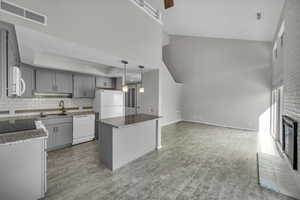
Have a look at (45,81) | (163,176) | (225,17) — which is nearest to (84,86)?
(45,81)

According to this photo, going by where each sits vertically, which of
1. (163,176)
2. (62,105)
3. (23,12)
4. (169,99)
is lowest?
(163,176)

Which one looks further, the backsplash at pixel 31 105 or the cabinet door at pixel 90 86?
the cabinet door at pixel 90 86

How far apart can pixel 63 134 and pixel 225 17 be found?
6041 millimetres

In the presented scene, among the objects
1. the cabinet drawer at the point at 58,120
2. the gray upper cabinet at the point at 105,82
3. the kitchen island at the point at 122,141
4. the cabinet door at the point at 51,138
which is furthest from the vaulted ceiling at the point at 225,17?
the cabinet door at the point at 51,138

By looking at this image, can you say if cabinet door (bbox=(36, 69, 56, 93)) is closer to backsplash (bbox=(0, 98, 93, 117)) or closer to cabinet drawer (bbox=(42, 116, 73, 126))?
backsplash (bbox=(0, 98, 93, 117))

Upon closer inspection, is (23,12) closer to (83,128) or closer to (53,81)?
(53,81)

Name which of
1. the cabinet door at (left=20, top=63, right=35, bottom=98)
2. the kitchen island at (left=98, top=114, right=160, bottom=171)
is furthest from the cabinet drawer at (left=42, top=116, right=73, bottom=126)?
the kitchen island at (left=98, top=114, right=160, bottom=171)

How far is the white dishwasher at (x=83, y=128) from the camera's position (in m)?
4.21

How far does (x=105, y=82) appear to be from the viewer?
5621 millimetres

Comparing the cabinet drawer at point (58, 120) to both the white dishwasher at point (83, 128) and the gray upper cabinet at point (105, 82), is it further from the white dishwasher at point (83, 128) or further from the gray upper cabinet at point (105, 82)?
the gray upper cabinet at point (105, 82)

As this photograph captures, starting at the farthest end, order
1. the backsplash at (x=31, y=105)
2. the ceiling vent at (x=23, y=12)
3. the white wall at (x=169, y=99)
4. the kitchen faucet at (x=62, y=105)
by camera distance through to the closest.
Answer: the white wall at (x=169, y=99) < the kitchen faucet at (x=62, y=105) < the backsplash at (x=31, y=105) < the ceiling vent at (x=23, y=12)

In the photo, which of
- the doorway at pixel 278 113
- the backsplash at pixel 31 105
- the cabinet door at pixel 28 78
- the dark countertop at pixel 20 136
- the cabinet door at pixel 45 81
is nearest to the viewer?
the dark countertop at pixel 20 136

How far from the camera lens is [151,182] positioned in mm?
2500

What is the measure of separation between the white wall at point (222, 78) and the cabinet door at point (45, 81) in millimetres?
5955
